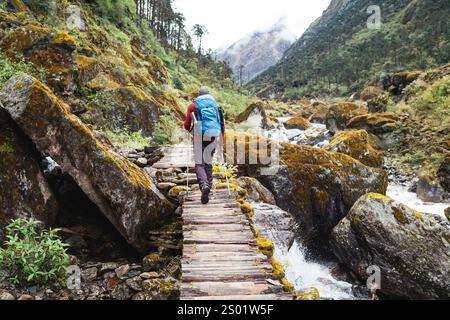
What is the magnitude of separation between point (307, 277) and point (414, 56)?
222 feet

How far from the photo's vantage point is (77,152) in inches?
247

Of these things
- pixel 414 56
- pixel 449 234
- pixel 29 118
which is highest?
pixel 414 56

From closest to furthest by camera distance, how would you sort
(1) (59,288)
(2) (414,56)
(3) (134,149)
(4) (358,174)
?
(1) (59,288)
(3) (134,149)
(4) (358,174)
(2) (414,56)

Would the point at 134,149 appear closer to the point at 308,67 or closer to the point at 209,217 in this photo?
the point at 209,217

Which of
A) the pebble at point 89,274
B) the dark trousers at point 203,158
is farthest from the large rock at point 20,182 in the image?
the dark trousers at point 203,158

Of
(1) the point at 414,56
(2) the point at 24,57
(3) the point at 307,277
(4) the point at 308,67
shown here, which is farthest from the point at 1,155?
(4) the point at 308,67

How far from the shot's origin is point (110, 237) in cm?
699

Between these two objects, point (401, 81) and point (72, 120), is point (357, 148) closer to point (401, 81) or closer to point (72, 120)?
point (72, 120)

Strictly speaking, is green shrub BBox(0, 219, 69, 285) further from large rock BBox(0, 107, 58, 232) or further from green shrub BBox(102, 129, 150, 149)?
green shrub BBox(102, 129, 150, 149)

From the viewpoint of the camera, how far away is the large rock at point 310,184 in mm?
11039

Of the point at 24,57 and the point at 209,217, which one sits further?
the point at 24,57

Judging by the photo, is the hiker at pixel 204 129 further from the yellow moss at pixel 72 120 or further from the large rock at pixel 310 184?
the large rock at pixel 310 184

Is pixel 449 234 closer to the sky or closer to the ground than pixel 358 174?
closer to the ground

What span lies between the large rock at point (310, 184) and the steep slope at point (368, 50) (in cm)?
5330
